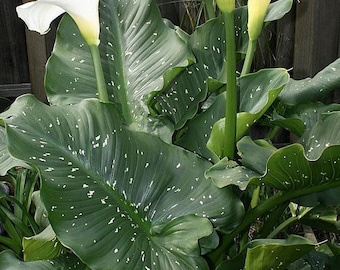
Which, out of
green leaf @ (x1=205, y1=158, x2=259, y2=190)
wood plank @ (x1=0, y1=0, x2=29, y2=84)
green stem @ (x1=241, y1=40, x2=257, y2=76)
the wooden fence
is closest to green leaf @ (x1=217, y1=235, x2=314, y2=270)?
green leaf @ (x1=205, y1=158, x2=259, y2=190)

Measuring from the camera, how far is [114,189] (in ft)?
3.26

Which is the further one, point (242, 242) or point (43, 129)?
point (242, 242)

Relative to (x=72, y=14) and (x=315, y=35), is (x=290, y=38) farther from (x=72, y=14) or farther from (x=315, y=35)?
(x=72, y=14)

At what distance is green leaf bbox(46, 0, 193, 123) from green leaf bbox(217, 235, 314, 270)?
38cm

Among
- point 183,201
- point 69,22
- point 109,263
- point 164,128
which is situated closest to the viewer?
point 109,263

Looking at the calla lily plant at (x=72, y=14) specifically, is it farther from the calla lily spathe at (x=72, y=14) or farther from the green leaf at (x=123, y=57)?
the green leaf at (x=123, y=57)

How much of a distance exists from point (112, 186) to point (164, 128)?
0.19 metres

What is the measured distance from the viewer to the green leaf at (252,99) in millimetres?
1030

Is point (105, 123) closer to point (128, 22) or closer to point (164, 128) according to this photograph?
point (164, 128)

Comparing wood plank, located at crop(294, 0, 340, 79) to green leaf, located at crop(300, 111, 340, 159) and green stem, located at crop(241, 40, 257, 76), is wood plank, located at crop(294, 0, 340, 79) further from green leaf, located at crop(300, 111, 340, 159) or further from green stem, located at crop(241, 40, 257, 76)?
green leaf, located at crop(300, 111, 340, 159)

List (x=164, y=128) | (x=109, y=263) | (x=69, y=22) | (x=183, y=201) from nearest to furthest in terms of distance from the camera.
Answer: (x=109, y=263) → (x=183, y=201) → (x=164, y=128) → (x=69, y=22)

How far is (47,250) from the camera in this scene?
1068mm

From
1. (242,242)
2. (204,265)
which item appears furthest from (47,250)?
(242,242)

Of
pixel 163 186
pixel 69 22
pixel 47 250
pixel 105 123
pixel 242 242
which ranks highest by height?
pixel 69 22
